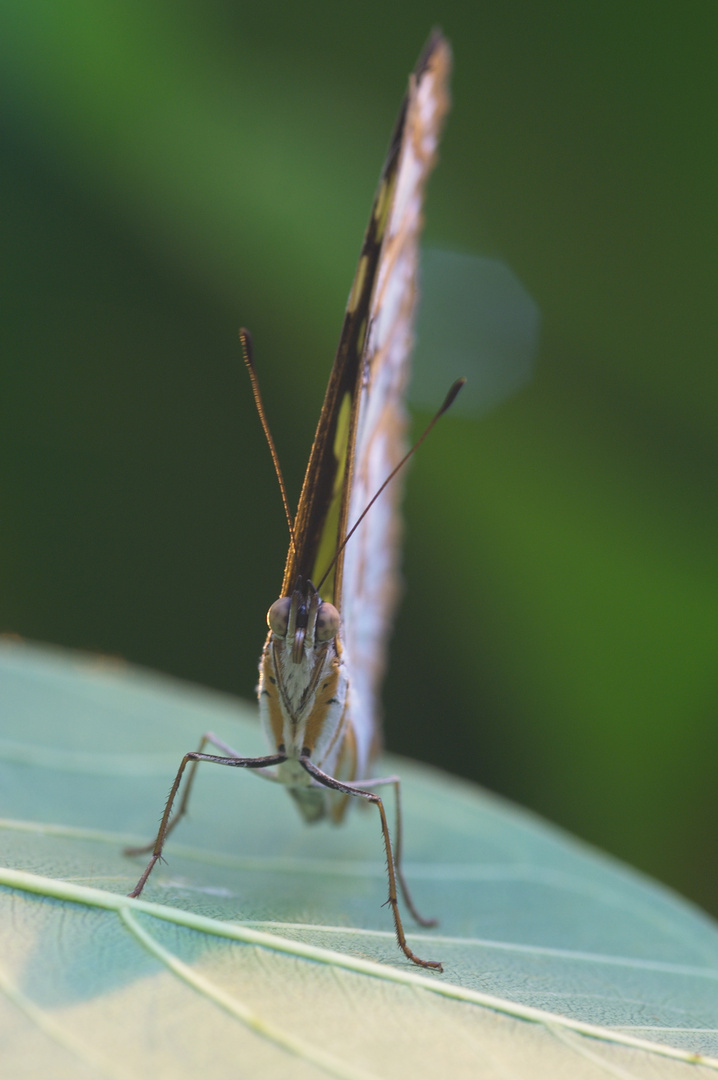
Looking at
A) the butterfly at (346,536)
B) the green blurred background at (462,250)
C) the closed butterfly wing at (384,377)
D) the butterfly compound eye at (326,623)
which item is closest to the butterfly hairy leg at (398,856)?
the butterfly at (346,536)

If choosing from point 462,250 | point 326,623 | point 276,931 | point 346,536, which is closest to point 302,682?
point 326,623

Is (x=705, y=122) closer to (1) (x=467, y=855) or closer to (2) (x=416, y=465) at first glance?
(2) (x=416, y=465)

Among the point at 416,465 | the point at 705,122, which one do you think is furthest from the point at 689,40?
the point at 416,465

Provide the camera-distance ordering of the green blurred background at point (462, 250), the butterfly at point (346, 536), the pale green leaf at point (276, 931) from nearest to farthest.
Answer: the pale green leaf at point (276, 931), the butterfly at point (346, 536), the green blurred background at point (462, 250)

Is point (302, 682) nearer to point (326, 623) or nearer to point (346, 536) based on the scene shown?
point (326, 623)

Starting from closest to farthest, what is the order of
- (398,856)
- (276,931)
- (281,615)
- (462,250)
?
(276,931), (281,615), (398,856), (462,250)

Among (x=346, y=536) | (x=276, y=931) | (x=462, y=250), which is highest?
(x=462, y=250)

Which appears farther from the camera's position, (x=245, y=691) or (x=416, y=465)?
(x=245, y=691)

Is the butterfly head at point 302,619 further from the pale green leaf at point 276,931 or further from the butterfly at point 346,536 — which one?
the pale green leaf at point 276,931
